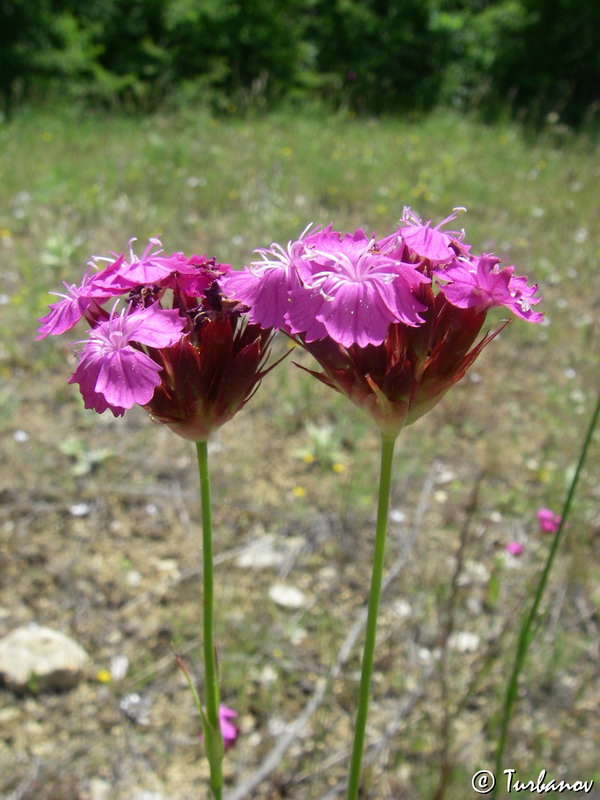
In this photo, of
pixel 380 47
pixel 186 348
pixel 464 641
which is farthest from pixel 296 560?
pixel 380 47

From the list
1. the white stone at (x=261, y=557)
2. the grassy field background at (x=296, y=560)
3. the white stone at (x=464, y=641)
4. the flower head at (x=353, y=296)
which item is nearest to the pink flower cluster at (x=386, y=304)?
the flower head at (x=353, y=296)

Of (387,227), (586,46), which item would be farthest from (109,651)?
(586,46)

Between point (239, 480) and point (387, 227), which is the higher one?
point (387, 227)

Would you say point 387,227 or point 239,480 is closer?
point 239,480

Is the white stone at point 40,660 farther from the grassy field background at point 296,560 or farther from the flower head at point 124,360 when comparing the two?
the flower head at point 124,360

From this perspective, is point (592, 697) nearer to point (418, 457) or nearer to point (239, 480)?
point (418, 457)

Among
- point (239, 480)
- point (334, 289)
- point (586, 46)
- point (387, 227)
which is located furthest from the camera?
point (586, 46)

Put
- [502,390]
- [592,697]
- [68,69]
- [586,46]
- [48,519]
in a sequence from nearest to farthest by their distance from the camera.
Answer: [592,697]
[48,519]
[502,390]
[68,69]
[586,46]
